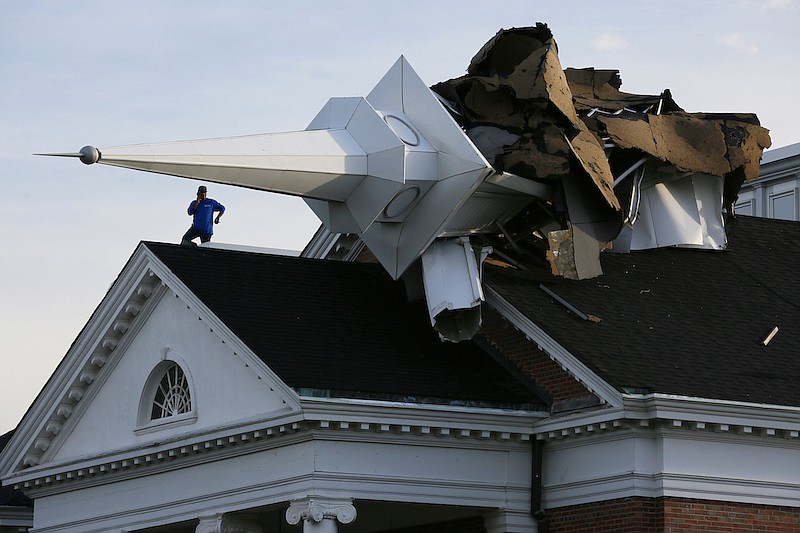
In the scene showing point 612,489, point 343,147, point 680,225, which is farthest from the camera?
point 680,225

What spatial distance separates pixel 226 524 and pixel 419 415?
10.8 feet

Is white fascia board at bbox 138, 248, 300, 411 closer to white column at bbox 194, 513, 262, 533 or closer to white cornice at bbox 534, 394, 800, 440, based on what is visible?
white column at bbox 194, 513, 262, 533

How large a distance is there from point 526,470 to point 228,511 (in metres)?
4.12

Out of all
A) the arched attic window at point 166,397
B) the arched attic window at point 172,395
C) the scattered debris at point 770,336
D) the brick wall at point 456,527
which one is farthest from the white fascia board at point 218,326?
the scattered debris at point 770,336

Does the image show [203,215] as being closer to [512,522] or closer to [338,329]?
[338,329]

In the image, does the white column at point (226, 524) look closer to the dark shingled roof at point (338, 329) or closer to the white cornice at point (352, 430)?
the white cornice at point (352, 430)

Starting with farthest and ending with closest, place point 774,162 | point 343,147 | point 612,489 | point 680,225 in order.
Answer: point 774,162 → point 680,225 → point 343,147 → point 612,489

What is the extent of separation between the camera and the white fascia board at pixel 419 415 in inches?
851

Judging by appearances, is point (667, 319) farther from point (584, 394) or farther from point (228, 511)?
point (228, 511)

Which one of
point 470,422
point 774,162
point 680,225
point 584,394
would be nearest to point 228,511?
point 470,422

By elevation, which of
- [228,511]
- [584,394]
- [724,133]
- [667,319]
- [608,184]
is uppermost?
[724,133]

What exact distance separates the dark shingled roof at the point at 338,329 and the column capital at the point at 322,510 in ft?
4.60

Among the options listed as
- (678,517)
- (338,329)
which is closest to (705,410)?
(678,517)

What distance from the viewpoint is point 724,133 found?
1099 inches
